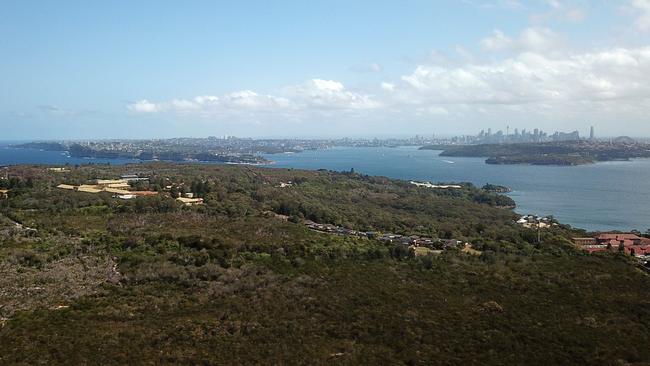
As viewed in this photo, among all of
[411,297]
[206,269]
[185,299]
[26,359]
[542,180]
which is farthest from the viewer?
[542,180]

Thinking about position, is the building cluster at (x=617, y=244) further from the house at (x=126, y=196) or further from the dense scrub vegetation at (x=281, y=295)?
the house at (x=126, y=196)

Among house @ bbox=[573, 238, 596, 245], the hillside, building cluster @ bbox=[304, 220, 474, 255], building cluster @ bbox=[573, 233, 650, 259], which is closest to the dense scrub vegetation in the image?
building cluster @ bbox=[304, 220, 474, 255]

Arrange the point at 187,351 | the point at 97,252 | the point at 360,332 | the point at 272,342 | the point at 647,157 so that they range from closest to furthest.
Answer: the point at 187,351, the point at 272,342, the point at 360,332, the point at 97,252, the point at 647,157

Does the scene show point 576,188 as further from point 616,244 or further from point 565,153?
point 565,153

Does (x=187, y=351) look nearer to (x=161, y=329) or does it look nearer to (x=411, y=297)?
(x=161, y=329)

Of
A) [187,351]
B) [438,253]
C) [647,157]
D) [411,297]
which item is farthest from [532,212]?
[647,157]
